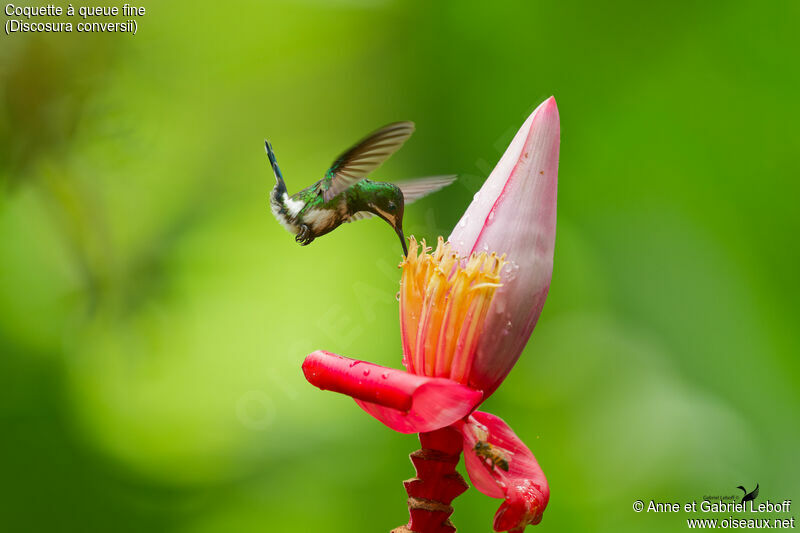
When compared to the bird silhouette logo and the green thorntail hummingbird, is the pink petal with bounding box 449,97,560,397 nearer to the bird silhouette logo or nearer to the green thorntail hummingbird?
the green thorntail hummingbird

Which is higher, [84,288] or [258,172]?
[258,172]

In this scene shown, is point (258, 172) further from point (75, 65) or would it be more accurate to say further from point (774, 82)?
point (774, 82)

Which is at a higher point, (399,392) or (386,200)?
(386,200)

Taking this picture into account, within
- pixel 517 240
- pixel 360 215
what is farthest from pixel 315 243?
pixel 517 240

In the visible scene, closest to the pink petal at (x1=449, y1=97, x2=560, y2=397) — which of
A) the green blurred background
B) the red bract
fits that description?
the red bract

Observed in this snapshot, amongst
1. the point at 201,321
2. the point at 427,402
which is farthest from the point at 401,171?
the point at 427,402

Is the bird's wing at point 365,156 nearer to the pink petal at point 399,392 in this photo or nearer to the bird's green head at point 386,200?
the bird's green head at point 386,200

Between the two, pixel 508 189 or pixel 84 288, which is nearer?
pixel 508 189

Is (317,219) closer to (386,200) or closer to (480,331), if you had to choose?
(386,200)
